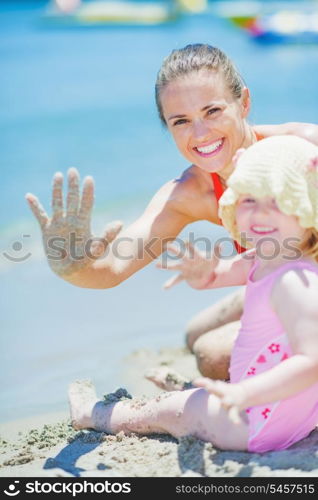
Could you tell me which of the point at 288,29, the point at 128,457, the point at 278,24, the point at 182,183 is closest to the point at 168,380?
the point at 128,457

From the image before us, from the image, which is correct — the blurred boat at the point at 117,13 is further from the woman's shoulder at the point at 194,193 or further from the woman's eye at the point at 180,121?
the woman's eye at the point at 180,121

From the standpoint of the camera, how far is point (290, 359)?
247cm

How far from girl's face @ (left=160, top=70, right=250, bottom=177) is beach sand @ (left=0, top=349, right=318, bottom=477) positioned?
121 centimetres

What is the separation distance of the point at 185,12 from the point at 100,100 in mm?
12098

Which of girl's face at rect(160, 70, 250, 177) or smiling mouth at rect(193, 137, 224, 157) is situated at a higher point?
girl's face at rect(160, 70, 250, 177)

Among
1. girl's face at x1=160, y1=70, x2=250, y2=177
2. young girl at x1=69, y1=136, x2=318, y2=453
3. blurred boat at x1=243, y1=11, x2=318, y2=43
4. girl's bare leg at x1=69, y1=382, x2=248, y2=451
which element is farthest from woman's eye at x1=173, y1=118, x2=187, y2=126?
blurred boat at x1=243, y1=11, x2=318, y2=43

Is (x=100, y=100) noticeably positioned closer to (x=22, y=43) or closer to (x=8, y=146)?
(x=8, y=146)

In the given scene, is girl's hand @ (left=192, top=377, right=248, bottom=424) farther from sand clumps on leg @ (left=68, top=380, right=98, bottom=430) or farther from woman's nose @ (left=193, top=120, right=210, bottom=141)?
woman's nose @ (left=193, top=120, right=210, bottom=141)

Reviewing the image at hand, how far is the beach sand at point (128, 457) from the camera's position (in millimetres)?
2588

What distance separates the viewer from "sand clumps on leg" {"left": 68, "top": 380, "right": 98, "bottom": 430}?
3222mm

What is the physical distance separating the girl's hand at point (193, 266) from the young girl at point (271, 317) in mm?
232

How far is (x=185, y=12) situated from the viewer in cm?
2422

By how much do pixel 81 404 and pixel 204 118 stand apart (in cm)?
129
